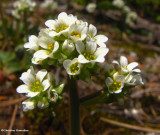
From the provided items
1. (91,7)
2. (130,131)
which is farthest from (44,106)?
(91,7)

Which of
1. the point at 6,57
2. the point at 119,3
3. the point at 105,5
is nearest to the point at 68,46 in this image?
the point at 6,57

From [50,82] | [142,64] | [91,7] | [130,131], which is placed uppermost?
[91,7]

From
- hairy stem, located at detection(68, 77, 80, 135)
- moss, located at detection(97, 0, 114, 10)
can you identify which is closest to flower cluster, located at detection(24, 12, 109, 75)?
hairy stem, located at detection(68, 77, 80, 135)

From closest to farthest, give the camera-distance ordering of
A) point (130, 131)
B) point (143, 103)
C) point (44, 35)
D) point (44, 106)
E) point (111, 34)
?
point (44, 106) < point (44, 35) < point (130, 131) < point (143, 103) < point (111, 34)

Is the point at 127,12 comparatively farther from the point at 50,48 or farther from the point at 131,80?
the point at 50,48

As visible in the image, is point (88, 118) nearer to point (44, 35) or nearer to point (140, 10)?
point (44, 35)

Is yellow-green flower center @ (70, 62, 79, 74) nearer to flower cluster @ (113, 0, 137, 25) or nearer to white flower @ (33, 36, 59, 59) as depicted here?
white flower @ (33, 36, 59, 59)

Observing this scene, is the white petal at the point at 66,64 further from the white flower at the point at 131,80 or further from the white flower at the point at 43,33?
the white flower at the point at 131,80
